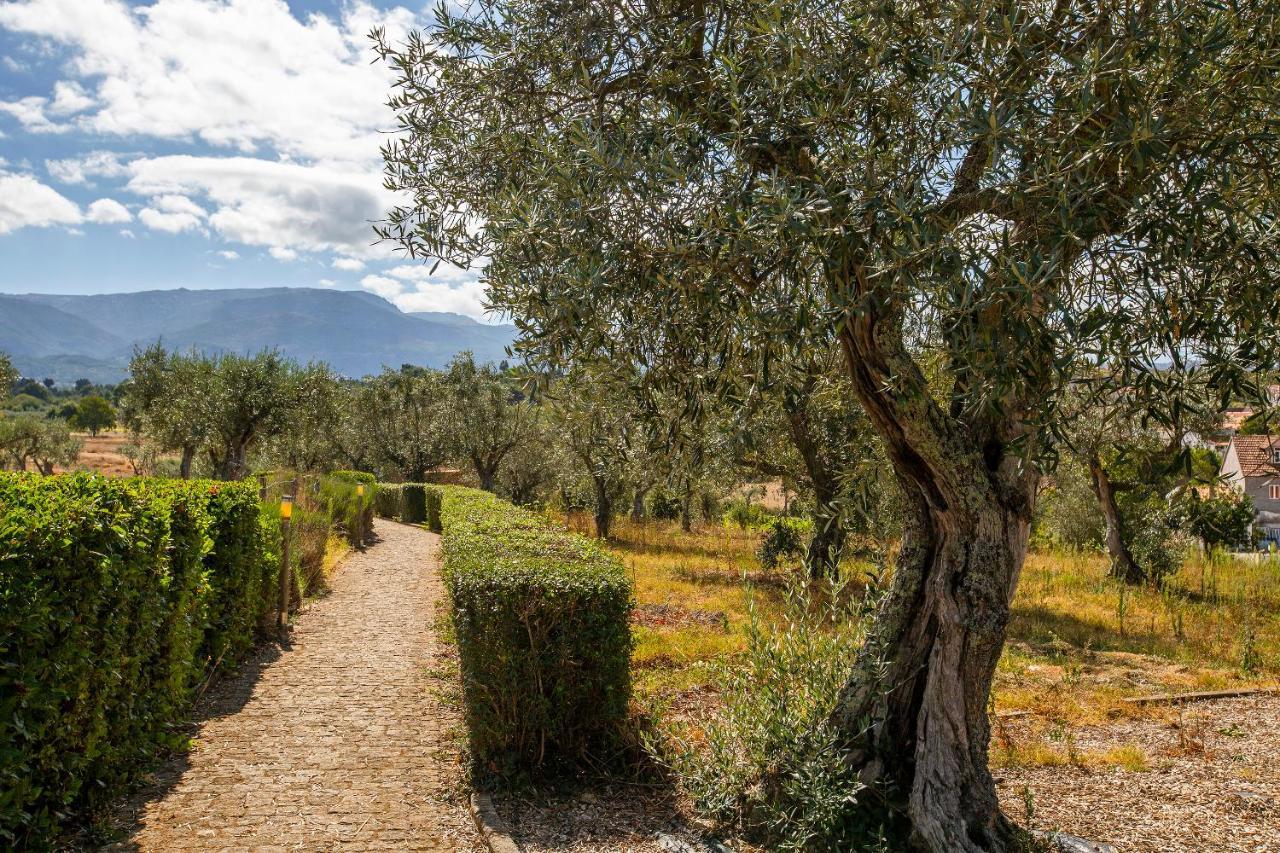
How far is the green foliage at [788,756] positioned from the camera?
4.42m

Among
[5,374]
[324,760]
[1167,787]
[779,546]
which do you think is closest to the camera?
[1167,787]

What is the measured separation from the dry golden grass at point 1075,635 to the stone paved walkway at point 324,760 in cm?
199

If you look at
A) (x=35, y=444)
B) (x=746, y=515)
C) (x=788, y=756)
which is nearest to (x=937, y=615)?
(x=788, y=756)

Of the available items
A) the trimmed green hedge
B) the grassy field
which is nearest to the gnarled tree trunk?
the grassy field

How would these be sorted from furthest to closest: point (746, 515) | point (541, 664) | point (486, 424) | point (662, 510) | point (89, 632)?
point (746, 515)
point (662, 510)
point (486, 424)
point (541, 664)
point (89, 632)

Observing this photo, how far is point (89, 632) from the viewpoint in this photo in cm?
448

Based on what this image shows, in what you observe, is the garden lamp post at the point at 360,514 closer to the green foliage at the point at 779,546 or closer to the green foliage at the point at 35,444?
the green foliage at the point at 779,546

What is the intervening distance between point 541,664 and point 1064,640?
956 cm

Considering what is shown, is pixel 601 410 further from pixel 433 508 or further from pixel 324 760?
pixel 433 508

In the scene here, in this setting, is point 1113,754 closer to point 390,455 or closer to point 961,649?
point 961,649

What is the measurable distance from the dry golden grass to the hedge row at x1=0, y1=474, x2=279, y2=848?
148 inches

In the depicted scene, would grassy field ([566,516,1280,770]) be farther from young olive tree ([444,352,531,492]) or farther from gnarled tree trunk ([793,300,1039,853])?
young olive tree ([444,352,531,492])

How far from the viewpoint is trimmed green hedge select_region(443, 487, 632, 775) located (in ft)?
18.3

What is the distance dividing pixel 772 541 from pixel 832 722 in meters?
13.3
